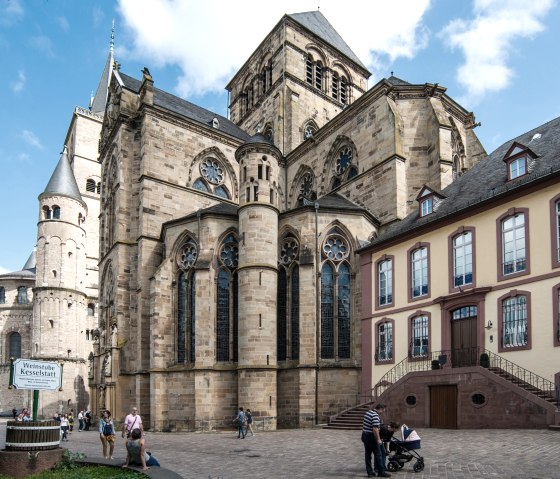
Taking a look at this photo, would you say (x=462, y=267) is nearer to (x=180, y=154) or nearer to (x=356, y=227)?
(x=356, y=227)

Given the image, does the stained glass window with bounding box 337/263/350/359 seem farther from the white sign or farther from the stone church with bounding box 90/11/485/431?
the white sign

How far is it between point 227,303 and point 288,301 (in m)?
3.05

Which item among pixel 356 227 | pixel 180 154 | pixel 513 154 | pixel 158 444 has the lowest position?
pixel 158 444

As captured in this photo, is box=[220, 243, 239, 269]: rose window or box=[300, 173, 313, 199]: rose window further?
box=[300, 173, 313, 199]: rose window

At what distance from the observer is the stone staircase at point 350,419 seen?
22094 millimetres

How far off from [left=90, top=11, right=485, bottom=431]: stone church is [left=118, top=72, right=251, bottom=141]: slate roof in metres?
0.29

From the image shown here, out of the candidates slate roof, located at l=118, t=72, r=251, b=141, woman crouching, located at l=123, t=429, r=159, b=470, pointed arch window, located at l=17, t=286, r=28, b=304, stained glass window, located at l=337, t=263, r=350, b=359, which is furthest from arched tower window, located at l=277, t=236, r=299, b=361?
pointed arch window, located at l=17, t=286, r=28, b=304

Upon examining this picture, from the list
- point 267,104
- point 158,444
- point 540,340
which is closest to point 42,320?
point 267,104

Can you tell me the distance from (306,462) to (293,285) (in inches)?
597

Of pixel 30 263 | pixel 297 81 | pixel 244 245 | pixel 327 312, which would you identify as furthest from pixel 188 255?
pixel 30 263

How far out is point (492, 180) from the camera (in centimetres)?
2255

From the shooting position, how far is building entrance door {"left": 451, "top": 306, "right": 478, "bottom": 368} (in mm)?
21062

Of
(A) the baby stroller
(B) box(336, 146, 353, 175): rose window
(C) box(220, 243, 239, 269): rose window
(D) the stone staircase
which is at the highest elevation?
(B) box(336, 146, 353, 175): rose window

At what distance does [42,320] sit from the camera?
5197 centimetres
